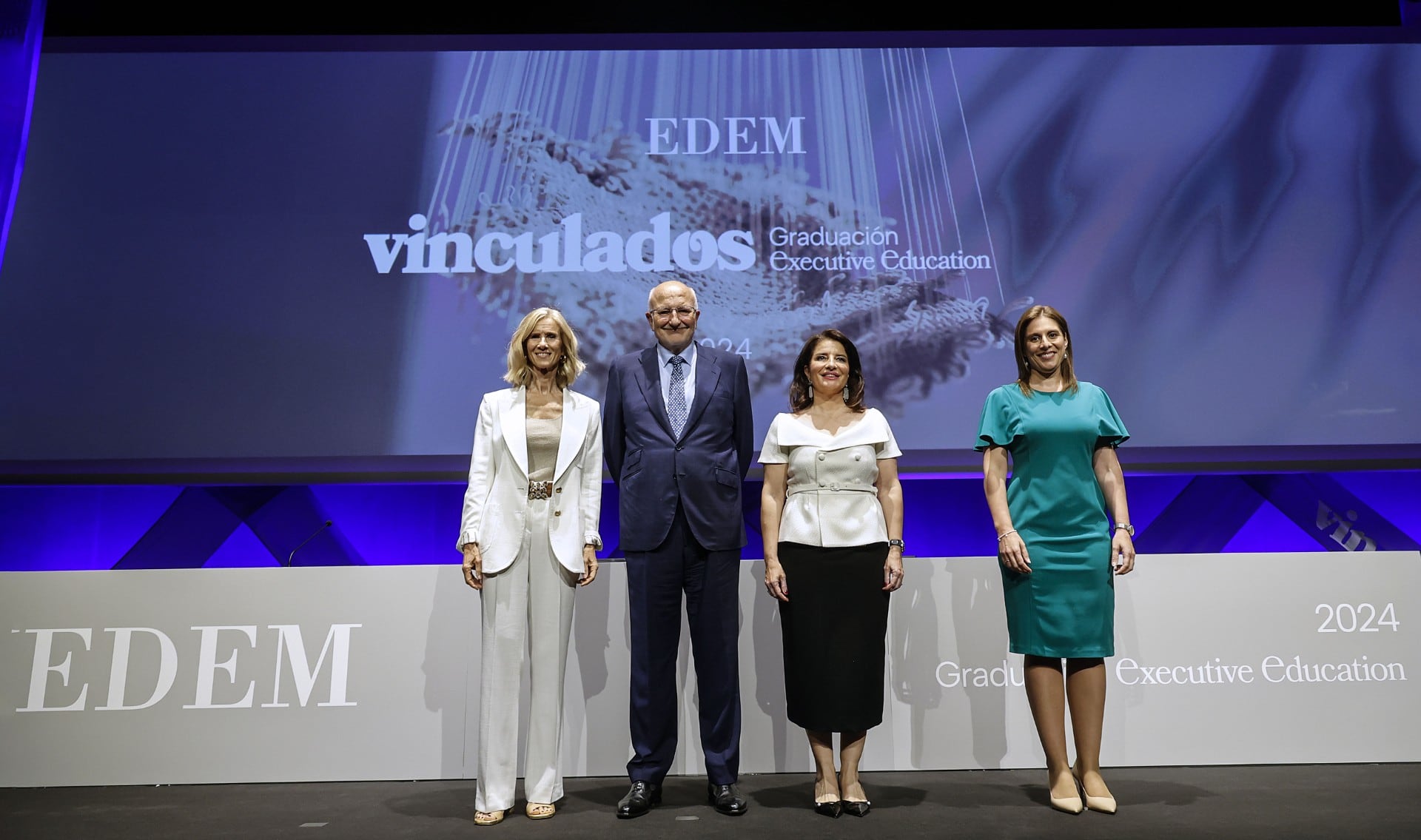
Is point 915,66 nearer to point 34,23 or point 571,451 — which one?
point 571,451

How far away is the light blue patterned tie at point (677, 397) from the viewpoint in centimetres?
263

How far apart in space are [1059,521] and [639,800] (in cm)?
145

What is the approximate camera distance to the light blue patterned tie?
2.63 meters

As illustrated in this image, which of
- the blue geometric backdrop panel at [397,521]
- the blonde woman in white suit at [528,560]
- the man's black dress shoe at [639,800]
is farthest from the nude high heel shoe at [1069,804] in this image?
the blue geometric backdrop panel at [397,521]

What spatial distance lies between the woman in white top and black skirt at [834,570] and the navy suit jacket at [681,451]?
0.12m

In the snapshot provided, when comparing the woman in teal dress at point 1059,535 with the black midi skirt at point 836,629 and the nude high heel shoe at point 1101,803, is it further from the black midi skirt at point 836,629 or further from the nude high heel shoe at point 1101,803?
the black midi skirt at point 836,629

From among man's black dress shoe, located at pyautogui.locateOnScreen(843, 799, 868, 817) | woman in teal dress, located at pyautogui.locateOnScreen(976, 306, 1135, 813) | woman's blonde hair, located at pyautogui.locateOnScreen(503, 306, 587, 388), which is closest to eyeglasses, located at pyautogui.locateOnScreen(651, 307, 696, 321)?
woman's blonde hair, located at pyautogui.locateOnScreen(503, 306, 587, 388)

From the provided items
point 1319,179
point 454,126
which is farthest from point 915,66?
point 454,126

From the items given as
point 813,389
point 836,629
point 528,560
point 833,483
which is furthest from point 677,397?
point 836,629

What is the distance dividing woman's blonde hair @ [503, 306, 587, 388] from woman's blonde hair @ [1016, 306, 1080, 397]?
1.34 meters

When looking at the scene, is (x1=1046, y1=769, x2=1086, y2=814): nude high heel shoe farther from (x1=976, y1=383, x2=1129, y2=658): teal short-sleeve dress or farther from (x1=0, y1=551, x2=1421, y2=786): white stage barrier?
(x1=0, y1=551, x2=1421, y2=786): white stage barrier

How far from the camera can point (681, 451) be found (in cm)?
259

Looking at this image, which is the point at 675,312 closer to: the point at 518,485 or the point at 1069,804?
the point at 518,485

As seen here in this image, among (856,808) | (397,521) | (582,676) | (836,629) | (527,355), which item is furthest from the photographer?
(397,521)
